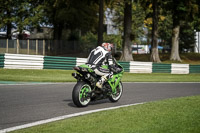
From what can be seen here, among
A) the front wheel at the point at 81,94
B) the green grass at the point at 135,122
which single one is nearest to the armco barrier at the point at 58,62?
the front wheel at the point at 81,94

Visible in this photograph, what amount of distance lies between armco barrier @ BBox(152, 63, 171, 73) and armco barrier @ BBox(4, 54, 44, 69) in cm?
845

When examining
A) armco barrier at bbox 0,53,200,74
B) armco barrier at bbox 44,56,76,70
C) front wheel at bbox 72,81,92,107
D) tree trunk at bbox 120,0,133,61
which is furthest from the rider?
tree trunk at bbox 120,0,133,61

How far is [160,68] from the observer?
25469 mm

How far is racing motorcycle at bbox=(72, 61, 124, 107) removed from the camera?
834cm

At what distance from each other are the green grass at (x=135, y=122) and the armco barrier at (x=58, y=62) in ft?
45.5

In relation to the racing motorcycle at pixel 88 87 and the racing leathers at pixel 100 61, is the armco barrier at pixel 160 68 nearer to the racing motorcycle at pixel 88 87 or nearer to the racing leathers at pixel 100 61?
the racing motorcycle at pixel 88 87

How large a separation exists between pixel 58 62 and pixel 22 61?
2.34 metres

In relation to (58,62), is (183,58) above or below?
above

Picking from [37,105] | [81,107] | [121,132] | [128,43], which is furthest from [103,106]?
[128,43]

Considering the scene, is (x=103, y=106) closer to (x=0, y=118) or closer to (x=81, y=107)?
(x=81, y=107)

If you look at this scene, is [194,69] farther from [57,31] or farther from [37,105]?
[57,31]

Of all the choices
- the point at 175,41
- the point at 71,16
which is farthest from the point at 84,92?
the point at 71,16

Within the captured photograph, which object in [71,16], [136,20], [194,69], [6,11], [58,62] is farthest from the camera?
[136,20]

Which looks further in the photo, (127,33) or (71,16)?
(71,16)
